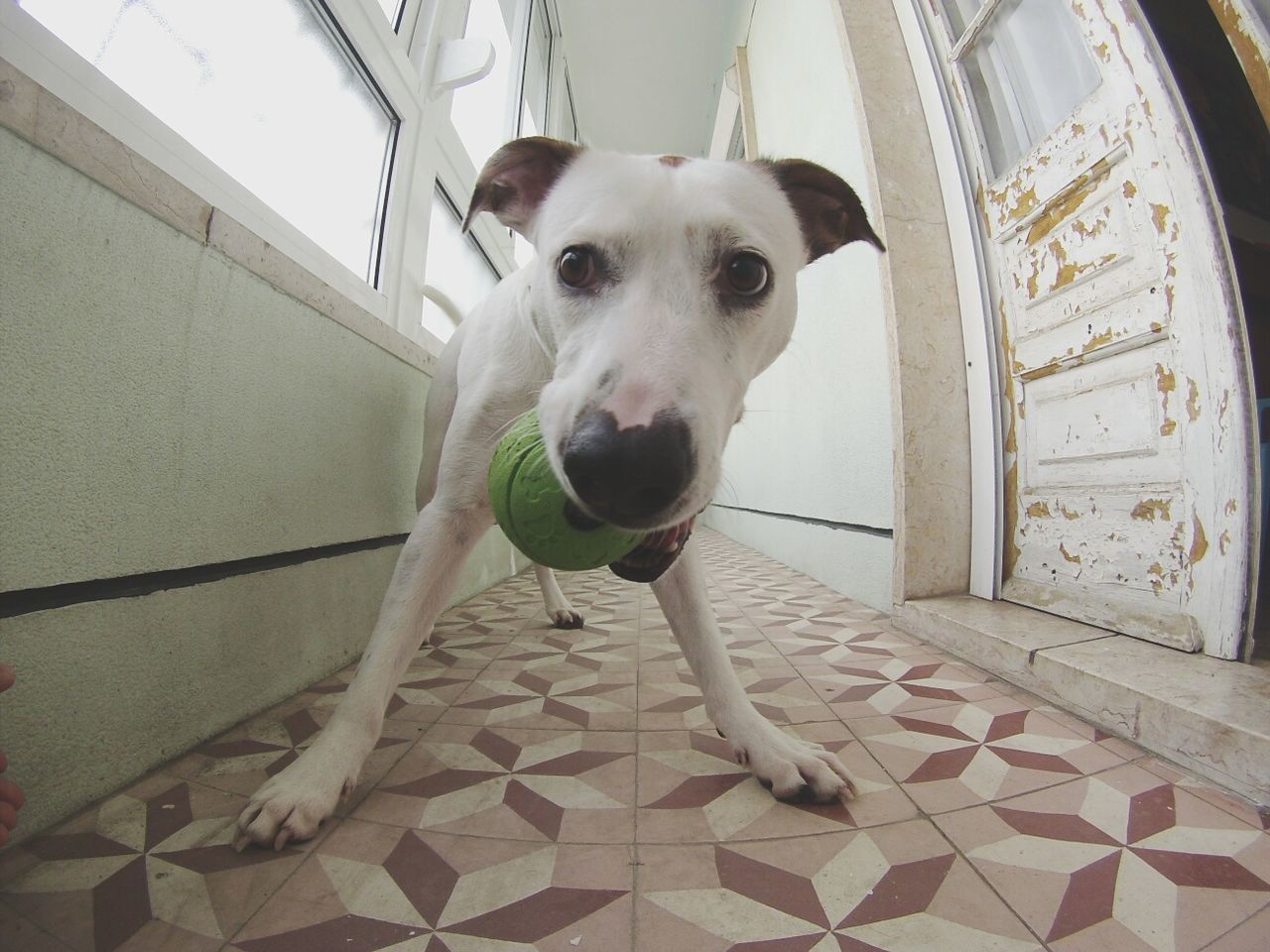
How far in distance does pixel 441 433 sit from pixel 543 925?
4.26 ft

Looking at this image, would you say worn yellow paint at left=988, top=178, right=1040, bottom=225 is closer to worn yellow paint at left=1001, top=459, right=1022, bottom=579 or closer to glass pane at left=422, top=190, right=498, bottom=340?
worn yellow paint at left=1001, top=459, right=1022, bottom=579

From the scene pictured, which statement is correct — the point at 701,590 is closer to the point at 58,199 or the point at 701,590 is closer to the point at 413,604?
the point at 413,604

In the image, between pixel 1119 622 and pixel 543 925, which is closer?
pixel 543 925

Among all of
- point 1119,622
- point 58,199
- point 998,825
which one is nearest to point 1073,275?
point 1119,622

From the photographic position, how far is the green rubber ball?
741mm

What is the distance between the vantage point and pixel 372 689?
3.13 ft

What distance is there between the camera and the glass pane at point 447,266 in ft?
8.30

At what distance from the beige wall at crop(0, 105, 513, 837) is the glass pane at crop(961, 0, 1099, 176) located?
2343mm

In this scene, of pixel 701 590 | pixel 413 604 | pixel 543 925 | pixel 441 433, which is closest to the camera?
pixel 543 925

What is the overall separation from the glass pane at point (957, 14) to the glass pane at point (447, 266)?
7.10ft

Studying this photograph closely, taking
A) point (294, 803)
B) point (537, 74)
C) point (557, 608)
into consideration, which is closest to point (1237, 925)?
point (294, 803)

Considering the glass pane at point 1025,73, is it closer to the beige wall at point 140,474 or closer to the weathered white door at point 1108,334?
the weathered white door at point 1108,334

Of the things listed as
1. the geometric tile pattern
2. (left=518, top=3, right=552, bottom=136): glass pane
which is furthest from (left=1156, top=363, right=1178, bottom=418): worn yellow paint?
(left=518, top=3, right=552, bottom=136): glass pane

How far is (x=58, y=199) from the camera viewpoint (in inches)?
28.8
